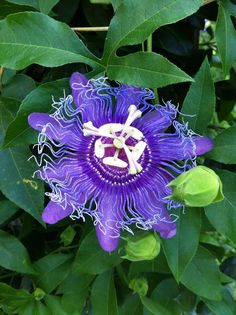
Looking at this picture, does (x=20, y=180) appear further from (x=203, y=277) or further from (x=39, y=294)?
(x=203, y=277)

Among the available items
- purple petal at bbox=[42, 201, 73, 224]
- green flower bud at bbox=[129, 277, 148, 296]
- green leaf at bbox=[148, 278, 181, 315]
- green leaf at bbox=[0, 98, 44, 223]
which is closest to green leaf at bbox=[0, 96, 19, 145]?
Result: green leaf at bbox=[0, 98, 44, 223]

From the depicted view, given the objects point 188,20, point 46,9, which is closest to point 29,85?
point 46,9

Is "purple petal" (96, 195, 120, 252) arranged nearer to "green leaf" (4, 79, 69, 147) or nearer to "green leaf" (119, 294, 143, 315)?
"green leaf" (4, 79, 69, 147)

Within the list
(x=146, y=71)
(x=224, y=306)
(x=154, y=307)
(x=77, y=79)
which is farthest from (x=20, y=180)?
(x=224, y=306)

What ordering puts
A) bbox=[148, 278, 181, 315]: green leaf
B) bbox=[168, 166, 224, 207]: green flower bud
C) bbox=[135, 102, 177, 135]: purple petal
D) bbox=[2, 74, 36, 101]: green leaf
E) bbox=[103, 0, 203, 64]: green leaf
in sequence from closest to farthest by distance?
bbox=[168, 166, 224, 207]: green flower bud → bbox=[103, 0, 203, 64]: green leaf → bbox=[135, 102, 177, 135]: purple petal → bbox=[2, 74, 36, 101]: green leaf → bbox=[148, 278, 181, 315]: green leaf

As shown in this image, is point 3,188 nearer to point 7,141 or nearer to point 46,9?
point 7,141

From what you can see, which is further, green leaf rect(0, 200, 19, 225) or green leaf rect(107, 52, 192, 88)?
green leaf rect(0, 200, 19, 225)
